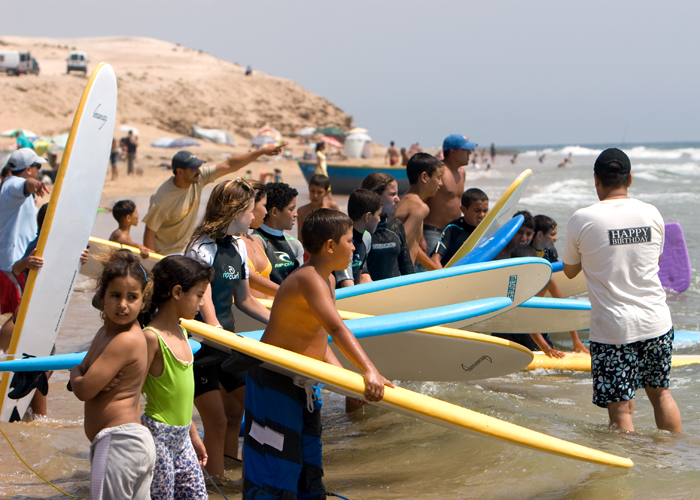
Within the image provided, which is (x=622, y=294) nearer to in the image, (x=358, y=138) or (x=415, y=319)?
(x=415, y=319)

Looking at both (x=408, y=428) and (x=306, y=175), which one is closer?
(x=408, y=428)

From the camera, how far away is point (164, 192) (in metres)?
5.00

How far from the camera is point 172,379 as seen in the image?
2414mm

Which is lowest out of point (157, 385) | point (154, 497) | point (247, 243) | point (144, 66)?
point (154, 497)

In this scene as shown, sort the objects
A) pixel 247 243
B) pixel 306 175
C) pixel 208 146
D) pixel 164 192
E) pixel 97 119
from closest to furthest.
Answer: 1. pixel 247 243
2. pixel 97 119
3. pixel 164 192
4. pixel 306 175
5. pixel 208 146

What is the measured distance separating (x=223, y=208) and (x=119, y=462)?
Result: 133cm

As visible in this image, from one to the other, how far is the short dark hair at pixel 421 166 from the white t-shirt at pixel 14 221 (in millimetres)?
2849

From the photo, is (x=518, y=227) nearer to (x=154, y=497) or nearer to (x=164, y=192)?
(x=164, y=192)

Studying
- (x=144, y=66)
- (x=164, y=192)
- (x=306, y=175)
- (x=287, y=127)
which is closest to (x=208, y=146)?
(x=287, y=127)

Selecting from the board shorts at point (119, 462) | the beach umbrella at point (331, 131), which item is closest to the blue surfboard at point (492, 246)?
the board shorts at point (119, 462)

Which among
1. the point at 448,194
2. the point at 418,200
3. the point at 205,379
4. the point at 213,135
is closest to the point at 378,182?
the point at 418,200

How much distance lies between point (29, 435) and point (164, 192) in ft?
6.59

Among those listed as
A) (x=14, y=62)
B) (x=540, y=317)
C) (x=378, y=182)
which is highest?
(x=14, y=62)

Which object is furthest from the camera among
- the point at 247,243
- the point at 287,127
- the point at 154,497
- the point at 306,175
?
the point at 287,127
